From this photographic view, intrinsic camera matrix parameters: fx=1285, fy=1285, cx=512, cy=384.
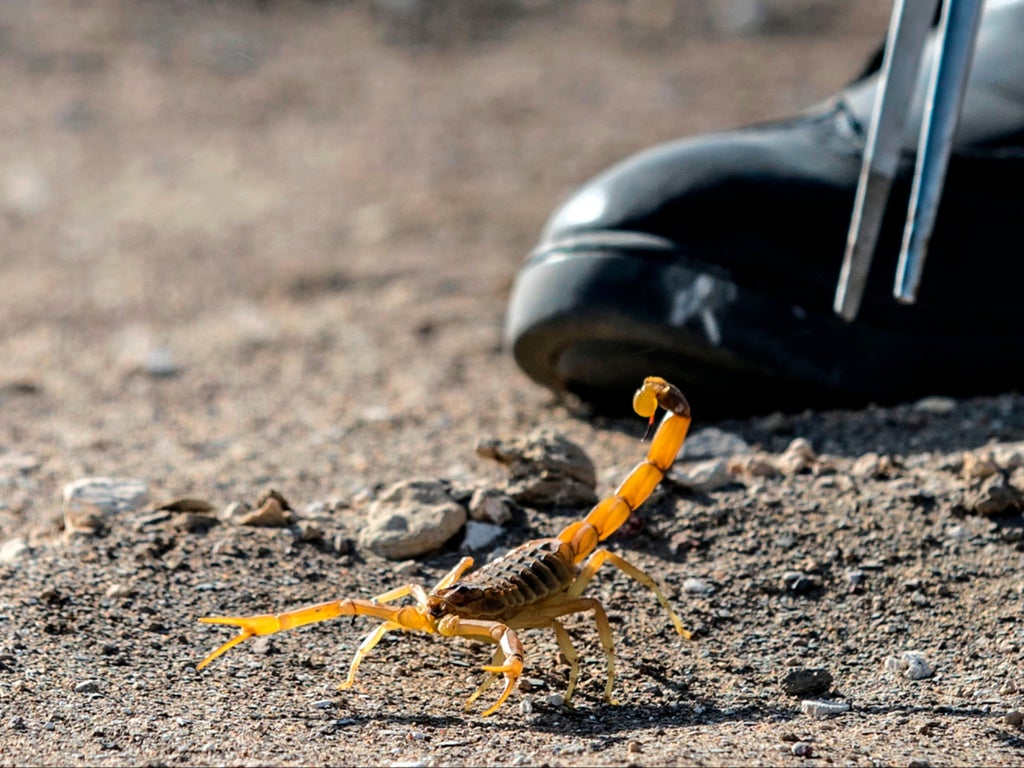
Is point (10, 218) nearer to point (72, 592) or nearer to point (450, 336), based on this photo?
point (450, 336)

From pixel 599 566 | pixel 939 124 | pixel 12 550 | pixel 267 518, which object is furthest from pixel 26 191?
pixel 599 566

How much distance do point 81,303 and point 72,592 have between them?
227 centimetres

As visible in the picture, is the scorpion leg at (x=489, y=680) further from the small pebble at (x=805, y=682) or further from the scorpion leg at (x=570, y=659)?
the small pebble at (x=805, y=682)

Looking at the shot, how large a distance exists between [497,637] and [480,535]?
49 cm

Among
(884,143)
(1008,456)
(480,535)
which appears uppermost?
(884,143)

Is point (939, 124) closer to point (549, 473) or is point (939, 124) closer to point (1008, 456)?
point (1008, 456)

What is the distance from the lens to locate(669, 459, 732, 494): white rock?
223 centimetres

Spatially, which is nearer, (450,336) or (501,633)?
(501,633)

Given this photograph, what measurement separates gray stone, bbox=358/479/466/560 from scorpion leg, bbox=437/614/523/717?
1.29 feet

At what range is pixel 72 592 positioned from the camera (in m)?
1.96

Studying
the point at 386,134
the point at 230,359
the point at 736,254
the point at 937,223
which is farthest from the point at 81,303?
the point at 937,223

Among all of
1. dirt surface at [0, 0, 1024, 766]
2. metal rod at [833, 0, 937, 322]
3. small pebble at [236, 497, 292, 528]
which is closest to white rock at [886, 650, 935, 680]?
dirt surface at [0, 0, 1024, 766]

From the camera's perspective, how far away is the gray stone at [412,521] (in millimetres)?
2094

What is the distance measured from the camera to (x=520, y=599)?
1.71 metres
